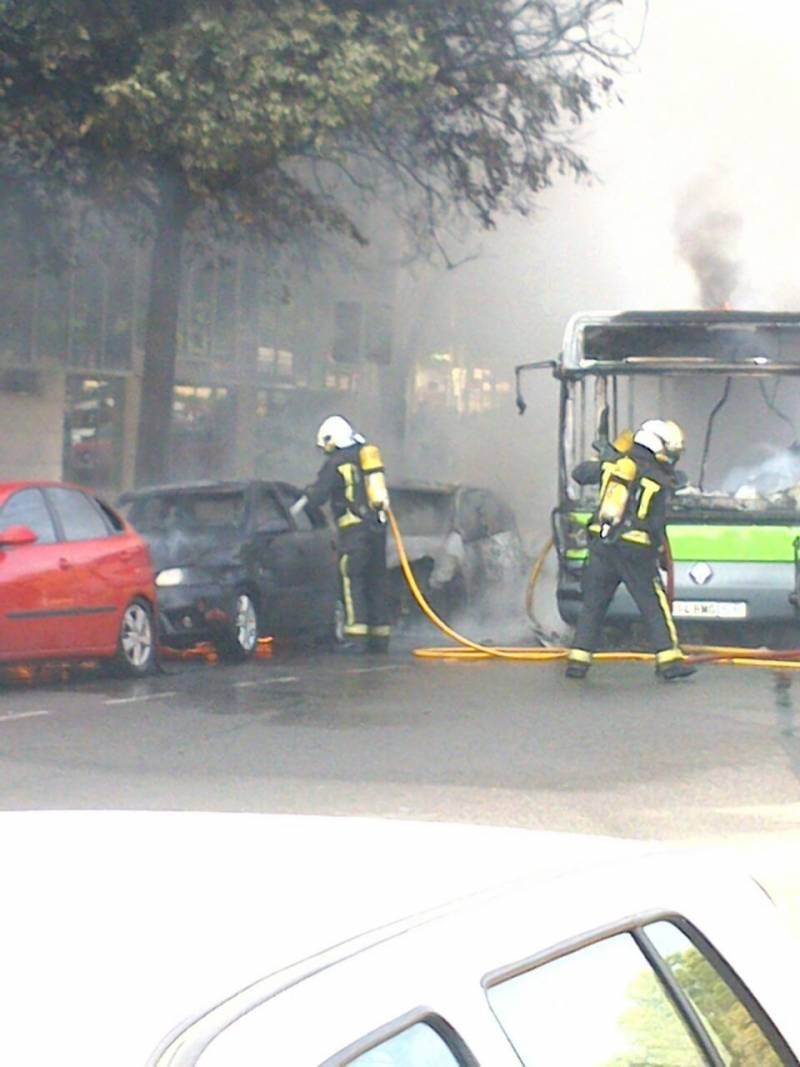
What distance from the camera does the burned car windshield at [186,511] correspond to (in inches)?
656

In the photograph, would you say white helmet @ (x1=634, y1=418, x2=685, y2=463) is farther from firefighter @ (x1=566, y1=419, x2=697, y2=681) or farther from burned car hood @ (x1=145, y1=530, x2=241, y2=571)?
burned car hood @ (x1=145, y1=530, x2=241, y2=571)

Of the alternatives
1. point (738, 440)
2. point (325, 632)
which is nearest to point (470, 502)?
point (325, 632)

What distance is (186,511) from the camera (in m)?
16.9

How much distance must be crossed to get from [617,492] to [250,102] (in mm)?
5964

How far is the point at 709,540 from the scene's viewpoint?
1600cm

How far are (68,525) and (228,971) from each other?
12103mm

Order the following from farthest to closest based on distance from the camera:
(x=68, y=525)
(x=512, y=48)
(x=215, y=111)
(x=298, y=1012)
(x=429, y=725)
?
(x=512, y=48)
(x=215, y=111)
(x=68, y=525)
(x=429, y=725)
(x=298, y=1012)

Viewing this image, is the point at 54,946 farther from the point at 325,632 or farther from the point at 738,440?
the point at 325,632

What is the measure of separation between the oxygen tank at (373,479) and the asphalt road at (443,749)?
1677mm

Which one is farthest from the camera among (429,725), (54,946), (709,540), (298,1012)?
(709,540)

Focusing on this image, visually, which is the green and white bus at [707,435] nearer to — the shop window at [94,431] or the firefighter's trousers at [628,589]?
the firefighter's trousers at [628,589]

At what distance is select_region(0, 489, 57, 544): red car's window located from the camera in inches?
518

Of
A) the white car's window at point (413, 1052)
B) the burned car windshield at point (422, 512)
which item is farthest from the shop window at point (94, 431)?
the white car's window at point (413, 1052)

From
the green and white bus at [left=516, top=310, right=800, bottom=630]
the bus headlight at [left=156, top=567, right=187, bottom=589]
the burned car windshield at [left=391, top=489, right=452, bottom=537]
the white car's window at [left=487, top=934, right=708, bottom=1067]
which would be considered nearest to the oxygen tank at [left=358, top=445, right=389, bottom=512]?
the green and white bus at [left=516, top=310, right=800, bottom=630]
